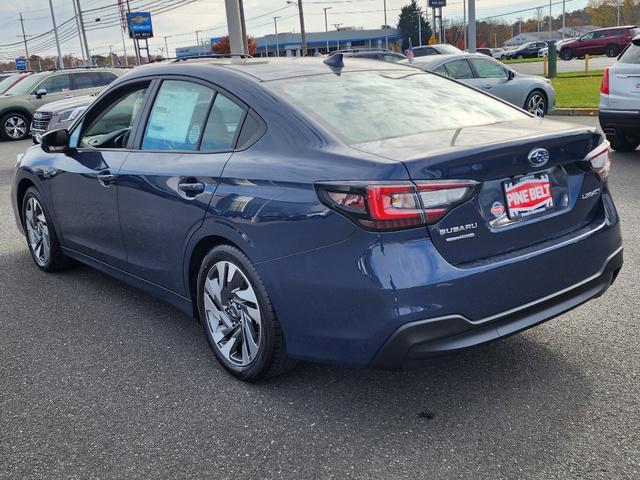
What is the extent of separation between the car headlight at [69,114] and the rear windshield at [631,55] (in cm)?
943

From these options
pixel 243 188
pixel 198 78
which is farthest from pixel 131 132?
pixel 243 188

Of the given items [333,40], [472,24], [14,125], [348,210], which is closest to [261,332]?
[348,210]

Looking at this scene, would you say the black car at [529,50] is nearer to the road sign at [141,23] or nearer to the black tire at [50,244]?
the road sign at [141,23]

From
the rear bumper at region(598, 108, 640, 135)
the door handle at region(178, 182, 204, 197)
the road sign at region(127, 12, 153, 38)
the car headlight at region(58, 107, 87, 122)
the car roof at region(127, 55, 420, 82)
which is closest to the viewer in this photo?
the door handle at region(178, 182, 204, 197)

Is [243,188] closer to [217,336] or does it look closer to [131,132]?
[217,336]

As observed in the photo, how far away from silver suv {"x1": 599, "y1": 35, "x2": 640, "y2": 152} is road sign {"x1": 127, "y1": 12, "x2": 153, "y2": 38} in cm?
6612

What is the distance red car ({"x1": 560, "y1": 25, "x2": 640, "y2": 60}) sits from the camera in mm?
43844

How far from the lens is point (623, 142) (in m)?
9.72

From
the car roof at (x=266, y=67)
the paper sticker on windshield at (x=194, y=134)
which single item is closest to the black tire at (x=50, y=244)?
the car roof at (x=266, y=67)

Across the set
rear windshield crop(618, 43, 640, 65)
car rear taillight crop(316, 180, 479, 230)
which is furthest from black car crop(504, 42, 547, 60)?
car rear taillight crop(316, 180, 479, 230)

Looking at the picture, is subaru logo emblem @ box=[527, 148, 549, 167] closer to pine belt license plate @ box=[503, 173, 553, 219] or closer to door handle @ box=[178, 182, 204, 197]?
A: pine belt license plate @ box=[503, 173, 553, 219]

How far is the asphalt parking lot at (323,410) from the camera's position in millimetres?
2701

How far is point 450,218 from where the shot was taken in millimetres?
2693

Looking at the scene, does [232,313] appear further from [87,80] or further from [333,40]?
[333,40]
